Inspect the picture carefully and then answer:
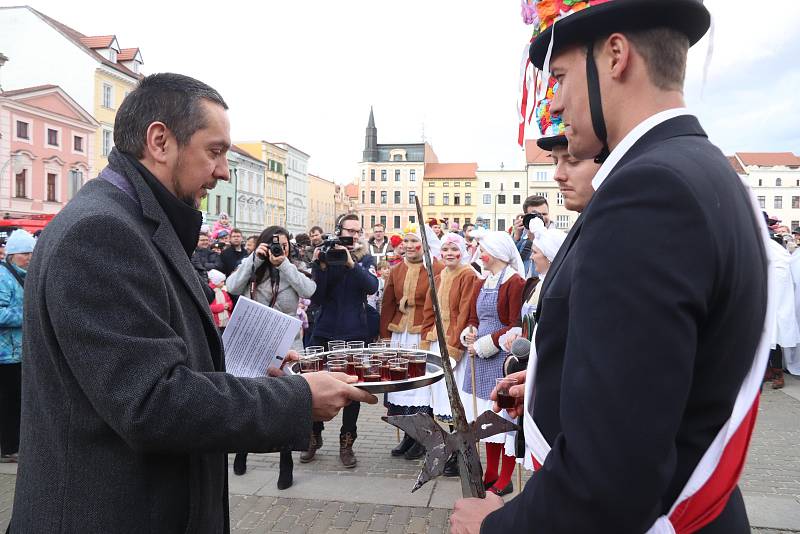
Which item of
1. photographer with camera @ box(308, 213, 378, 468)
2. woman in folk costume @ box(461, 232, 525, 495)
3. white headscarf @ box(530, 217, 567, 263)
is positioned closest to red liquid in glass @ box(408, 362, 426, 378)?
white headscarf @ box(530, 217, 567, 263)

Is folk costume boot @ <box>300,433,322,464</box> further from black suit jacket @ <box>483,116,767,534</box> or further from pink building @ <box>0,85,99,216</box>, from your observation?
pink building @ <box>0,85,99,216</box>

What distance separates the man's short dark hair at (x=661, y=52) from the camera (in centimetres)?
136

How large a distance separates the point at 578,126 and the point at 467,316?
4825mm

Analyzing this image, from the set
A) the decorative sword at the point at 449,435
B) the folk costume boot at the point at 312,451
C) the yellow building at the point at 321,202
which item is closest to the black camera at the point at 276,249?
the folk costume boot at the point at 312,451

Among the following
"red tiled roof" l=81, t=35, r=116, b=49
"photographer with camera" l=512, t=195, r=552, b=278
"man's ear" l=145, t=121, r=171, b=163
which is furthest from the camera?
"red tiled roof" l=81, t=35, r=116, b=49

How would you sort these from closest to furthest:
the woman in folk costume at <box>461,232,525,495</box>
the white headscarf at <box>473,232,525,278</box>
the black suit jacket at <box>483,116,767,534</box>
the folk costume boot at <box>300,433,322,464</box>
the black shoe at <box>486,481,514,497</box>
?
the black suit jacket at <box>483,116,767,534</box> → the black shoe at <box>486,481,514,497</box> → the woman in folk costume at <box>461,232,525,495</box> → the white headscarf at <box>473,232,525,278</box> → the folk costume boot at <box>300,433,322,464</box>

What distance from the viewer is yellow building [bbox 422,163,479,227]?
279 ft

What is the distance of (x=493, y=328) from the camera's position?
19.0 feet

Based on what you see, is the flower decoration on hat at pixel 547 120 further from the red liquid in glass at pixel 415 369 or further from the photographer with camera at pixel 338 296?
the photographer with camera at pixel 338 296

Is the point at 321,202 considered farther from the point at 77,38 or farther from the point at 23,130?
the point at 23,130

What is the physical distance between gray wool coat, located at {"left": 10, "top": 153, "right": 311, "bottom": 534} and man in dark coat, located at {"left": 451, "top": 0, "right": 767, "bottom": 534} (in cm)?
74

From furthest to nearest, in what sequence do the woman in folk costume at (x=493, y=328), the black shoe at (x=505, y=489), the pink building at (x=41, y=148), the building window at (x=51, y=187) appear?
the building window at (x=51, y=187)
the pink building at (x=41, y=148)
the woman in folk costume at (x=493, y=328)
the black shoe at (x=505, y=489)

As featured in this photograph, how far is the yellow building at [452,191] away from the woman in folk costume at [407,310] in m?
77.6

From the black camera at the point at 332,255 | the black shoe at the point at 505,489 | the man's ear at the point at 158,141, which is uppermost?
the man's ear at the point at 158,141
